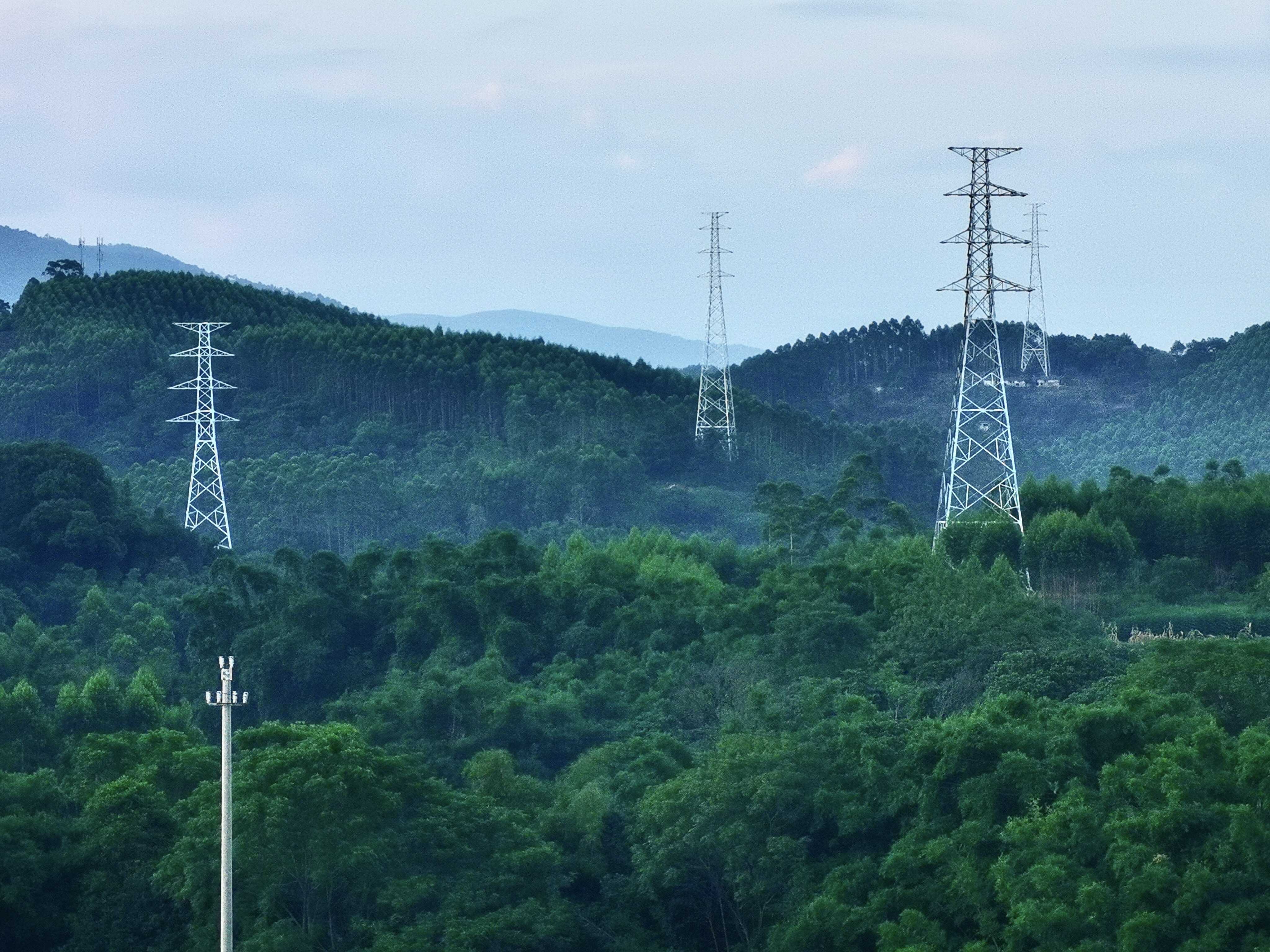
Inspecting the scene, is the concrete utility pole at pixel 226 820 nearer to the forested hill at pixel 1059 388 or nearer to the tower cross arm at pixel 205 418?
the tower cross arm at pixel 205 418

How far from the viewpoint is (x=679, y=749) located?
1603 inches

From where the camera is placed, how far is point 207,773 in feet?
123

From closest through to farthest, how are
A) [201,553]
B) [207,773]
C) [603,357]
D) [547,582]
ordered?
[207,773] < [547,582] < [201,553] < [603,357]

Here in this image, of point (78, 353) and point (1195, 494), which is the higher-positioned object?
point (78, 353)

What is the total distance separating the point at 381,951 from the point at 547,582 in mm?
22895

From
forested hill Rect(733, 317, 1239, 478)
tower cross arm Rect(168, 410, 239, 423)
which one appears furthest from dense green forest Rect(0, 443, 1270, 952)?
forested hill Rect(733, 317, 1239, 478)

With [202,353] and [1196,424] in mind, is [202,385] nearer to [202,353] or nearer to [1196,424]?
[202,353]

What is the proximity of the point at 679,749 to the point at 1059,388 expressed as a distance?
326 feet

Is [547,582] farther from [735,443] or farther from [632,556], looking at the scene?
[735,443]

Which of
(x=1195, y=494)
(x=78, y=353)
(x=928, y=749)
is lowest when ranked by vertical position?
(x=928, y=749)

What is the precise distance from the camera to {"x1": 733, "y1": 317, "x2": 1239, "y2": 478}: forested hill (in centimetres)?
A: 11912

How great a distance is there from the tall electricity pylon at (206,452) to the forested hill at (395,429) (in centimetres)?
93

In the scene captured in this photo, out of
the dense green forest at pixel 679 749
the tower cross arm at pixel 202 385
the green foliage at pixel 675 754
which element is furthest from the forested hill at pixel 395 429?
the green foliage at pixel 675 754

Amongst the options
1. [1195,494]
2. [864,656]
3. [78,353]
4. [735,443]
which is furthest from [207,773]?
[78,353]
